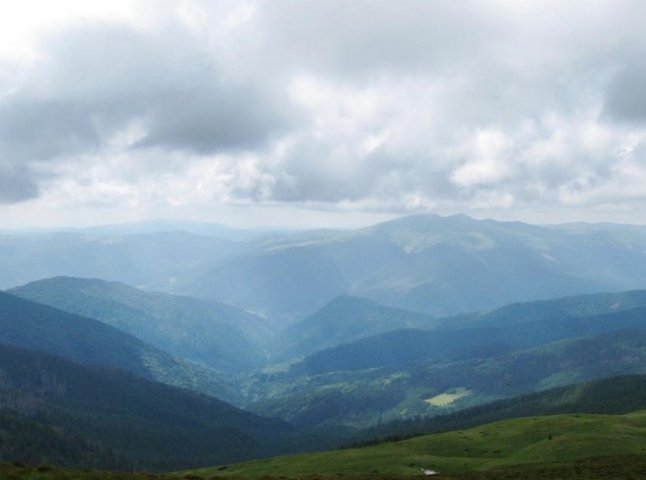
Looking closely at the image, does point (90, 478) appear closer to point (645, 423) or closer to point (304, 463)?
point (304, 463)

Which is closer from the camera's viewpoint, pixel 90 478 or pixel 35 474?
pixel 35 474

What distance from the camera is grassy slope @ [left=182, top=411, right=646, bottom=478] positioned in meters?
87.1

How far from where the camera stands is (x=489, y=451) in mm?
103375

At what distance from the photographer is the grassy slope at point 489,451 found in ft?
286

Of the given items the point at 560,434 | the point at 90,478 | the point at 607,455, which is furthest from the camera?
the point at 560,434

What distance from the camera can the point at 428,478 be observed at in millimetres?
68312

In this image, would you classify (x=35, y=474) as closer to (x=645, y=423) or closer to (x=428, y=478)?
(x=428, y=478)

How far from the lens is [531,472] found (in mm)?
70500

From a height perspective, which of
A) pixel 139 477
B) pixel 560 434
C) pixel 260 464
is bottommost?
pixel 260 464

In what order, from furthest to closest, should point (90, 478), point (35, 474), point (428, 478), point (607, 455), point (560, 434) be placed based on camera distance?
point (560, 434) → point (607, 455) → point (428, 478) → point (90, 478) → point (35, 474)

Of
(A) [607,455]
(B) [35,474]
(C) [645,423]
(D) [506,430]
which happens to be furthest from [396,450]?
(B) [35,474]

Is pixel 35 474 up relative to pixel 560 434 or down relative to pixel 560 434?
up

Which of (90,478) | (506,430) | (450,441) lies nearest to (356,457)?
(450,441)

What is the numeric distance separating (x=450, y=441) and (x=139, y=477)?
80507 mm
